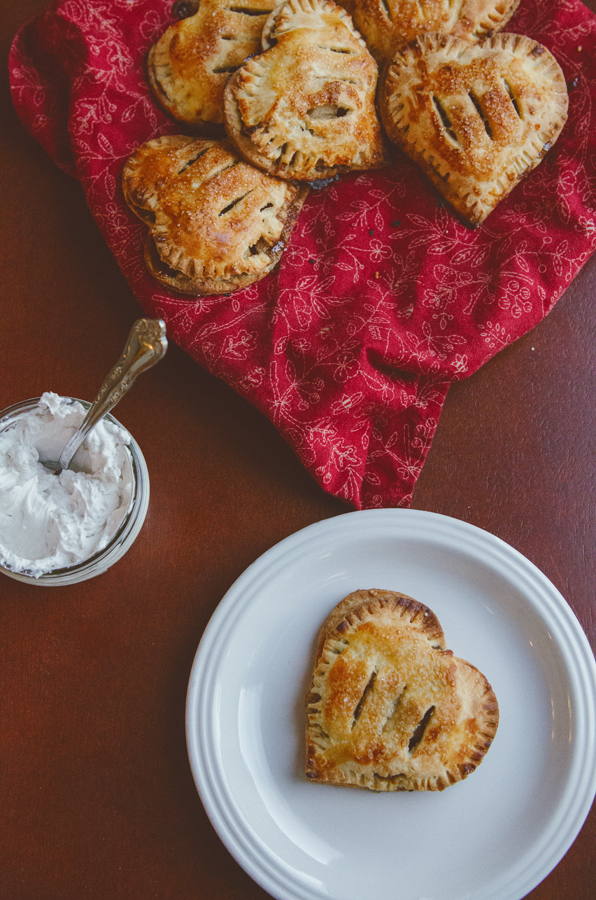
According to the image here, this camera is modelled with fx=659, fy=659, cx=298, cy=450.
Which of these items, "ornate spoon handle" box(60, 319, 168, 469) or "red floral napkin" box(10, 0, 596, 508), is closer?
"ornate spoon handle" box(60, 319, 168, 469)

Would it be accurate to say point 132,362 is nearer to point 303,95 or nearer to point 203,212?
point 203,212

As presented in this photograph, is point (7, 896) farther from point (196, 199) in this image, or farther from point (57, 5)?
point (57, 5)

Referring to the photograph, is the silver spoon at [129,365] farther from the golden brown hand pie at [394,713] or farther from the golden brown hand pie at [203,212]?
the golden brown hand pie at [394,713]

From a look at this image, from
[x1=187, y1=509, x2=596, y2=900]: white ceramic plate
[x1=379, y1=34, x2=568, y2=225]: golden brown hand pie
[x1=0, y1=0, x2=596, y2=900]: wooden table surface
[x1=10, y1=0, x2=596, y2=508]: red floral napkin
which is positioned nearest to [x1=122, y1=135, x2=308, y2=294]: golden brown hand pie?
[x1=10, y1=0, x2=596, y2=508]: red floral napkin

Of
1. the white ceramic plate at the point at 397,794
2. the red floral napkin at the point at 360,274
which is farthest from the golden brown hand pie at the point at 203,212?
the white ceramic plate at the point at 397,794

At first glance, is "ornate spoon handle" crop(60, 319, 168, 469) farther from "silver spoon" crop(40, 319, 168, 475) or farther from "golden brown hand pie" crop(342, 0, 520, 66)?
"golden brown hand pie" crop(342, 0, 520, 66)

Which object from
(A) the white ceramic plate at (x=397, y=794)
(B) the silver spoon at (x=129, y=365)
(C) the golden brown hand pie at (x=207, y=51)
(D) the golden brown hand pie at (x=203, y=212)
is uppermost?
(C) the golden brown hand pie at (x=207, y=51)
